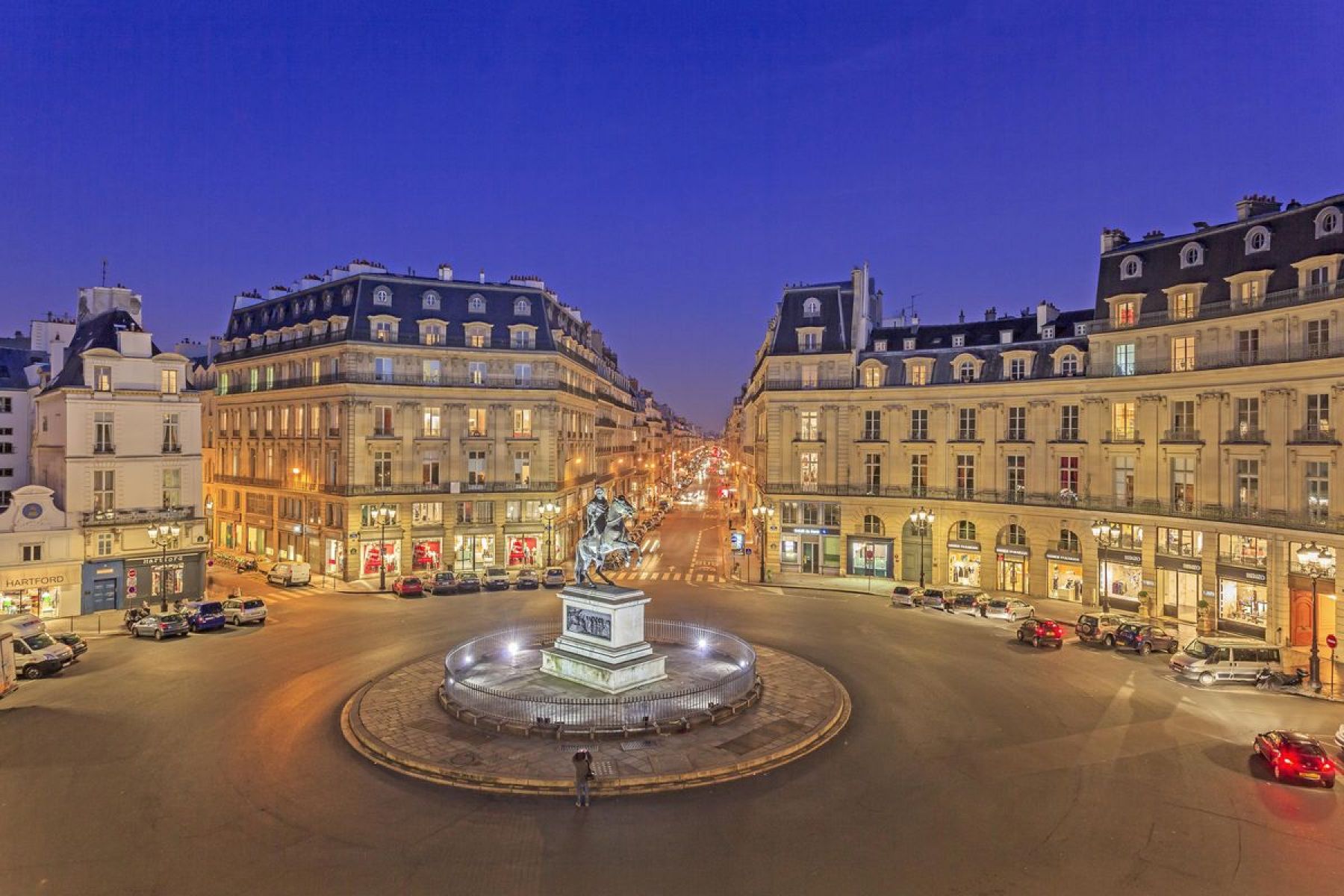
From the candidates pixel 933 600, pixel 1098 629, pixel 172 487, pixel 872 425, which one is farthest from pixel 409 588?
pixel 1098 629

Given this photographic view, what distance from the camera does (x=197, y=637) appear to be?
3359 cm

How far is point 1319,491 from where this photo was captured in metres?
33.0

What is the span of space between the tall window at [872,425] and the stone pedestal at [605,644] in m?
31.0

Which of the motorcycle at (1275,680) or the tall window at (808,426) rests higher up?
the tall window at (808,426)

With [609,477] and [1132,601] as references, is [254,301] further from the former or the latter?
[1132,601]

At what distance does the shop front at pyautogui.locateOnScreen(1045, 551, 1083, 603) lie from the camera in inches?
1702

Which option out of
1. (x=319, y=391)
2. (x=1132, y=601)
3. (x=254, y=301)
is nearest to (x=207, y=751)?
(x=319, y=391)

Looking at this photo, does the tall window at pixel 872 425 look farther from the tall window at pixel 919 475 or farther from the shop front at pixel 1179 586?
the shop front at pixel 1179 586

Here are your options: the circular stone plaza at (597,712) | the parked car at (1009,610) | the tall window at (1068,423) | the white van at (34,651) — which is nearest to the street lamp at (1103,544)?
the parked car at (1009,610)

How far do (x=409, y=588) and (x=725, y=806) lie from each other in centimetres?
3250

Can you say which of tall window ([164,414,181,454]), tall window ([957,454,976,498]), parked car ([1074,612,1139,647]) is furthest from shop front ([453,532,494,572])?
parked car ([1074,612,1139,647])

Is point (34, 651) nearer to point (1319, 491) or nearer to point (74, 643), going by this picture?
point (74, 643)

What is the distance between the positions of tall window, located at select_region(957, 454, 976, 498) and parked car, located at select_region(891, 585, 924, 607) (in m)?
8.75

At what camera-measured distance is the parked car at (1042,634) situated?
32406 mm
